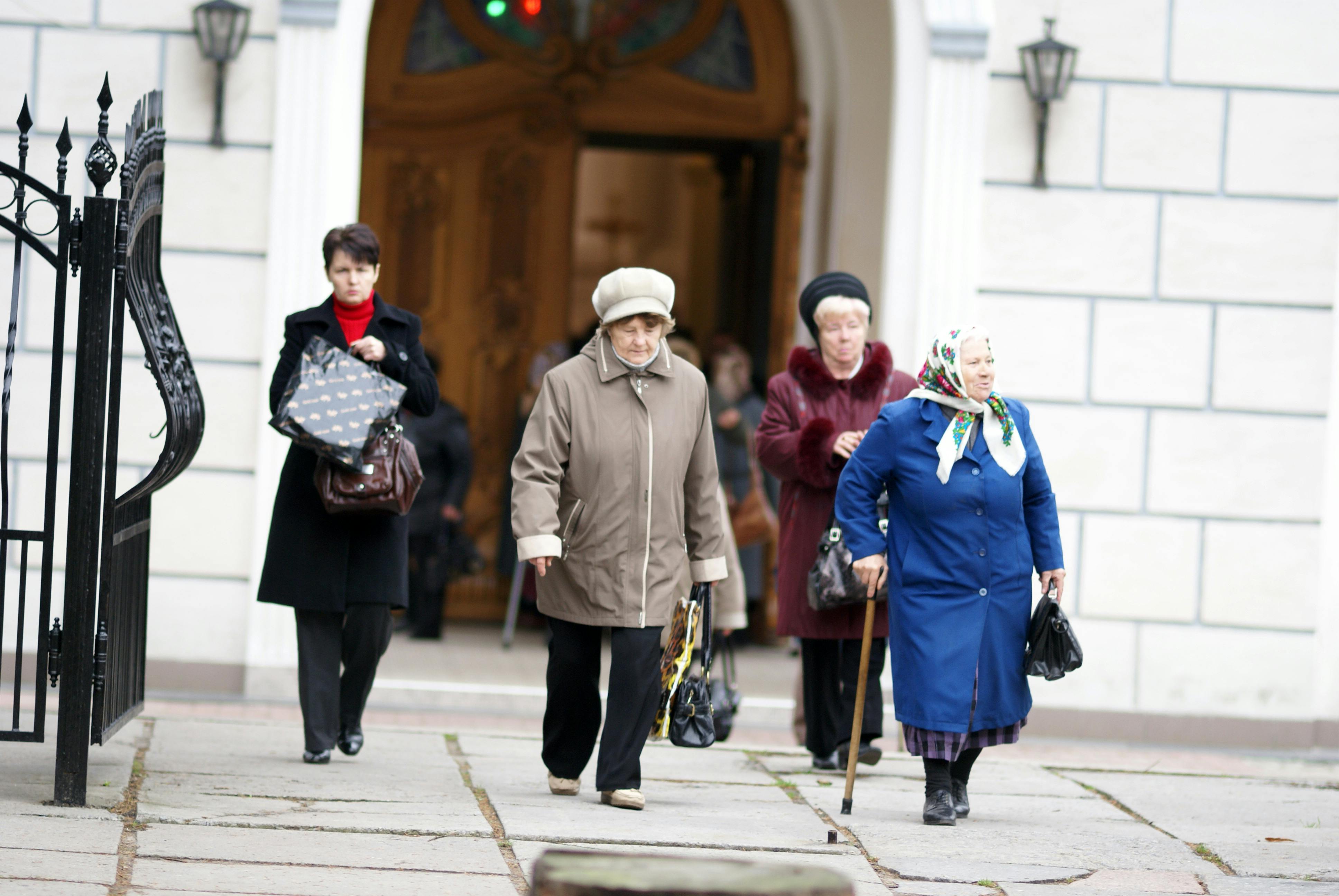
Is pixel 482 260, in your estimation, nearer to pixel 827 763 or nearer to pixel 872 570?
pixel 827 763

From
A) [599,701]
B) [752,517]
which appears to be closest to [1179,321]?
[752,517]

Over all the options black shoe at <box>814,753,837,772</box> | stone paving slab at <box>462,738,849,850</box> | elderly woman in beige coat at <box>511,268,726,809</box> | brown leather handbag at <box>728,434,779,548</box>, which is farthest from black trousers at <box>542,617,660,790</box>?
brown leather handbag at <box>728,434,779,548</box>

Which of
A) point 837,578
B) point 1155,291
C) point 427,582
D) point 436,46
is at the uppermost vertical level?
point 436,46

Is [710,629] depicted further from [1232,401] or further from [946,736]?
[1232,401]

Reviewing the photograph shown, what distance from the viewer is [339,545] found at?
554 cm

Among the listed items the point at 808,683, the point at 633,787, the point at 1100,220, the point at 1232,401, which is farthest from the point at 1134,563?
the point at 633,787

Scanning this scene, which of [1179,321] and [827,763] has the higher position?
[1179,321]

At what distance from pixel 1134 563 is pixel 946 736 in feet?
9.08

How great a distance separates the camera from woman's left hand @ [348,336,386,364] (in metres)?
5.47

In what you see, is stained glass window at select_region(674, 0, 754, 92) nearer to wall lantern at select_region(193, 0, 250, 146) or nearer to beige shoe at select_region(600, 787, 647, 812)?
wall lantern at select_region(193, 0, 250, 146)

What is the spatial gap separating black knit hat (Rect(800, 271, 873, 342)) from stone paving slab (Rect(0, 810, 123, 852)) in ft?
9.83

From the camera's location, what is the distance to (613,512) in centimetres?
516

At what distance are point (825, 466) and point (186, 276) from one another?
307cm

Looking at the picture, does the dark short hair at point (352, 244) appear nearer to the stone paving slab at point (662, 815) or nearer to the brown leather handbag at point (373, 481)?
the brown leather handbag at point (373, 481)
